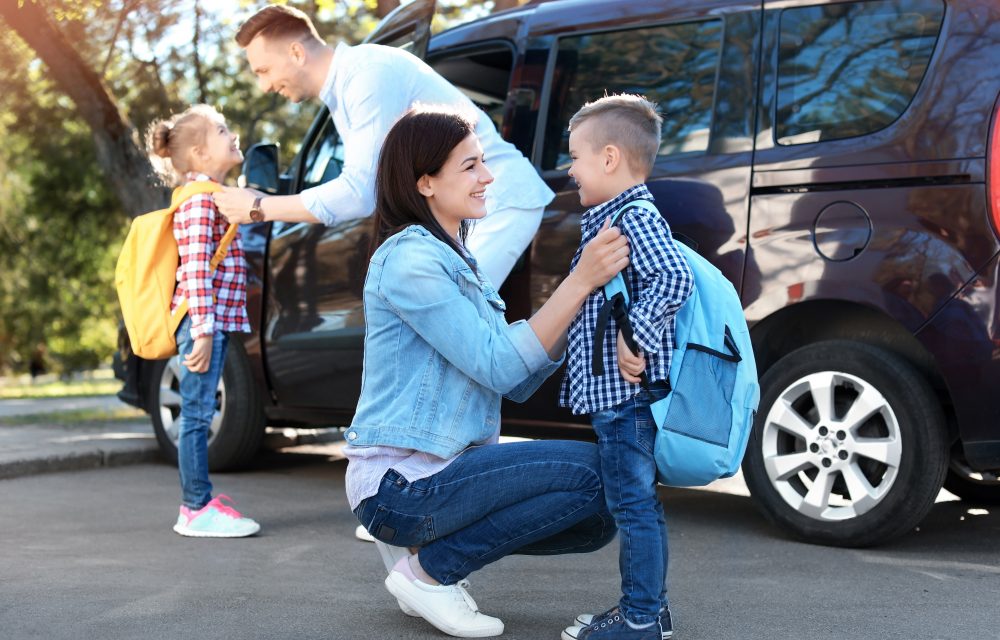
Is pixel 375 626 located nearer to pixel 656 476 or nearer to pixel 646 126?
pixel 656 476

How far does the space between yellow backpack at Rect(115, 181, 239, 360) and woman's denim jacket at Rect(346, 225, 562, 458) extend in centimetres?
189

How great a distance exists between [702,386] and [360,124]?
200 cm

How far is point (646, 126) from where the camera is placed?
3.23m

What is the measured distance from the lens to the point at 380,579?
4.16 m

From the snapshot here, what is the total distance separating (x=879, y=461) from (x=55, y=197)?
18.5m

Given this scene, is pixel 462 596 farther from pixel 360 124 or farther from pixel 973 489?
pixel 973 489

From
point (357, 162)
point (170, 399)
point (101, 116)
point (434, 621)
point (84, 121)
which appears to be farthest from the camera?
point (84, 121)

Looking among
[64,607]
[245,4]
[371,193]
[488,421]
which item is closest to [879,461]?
[488,421]

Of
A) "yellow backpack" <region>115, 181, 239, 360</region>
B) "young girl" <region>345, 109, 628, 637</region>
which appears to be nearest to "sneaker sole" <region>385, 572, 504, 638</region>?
"young girl" <region>345, 109, 628, 637</region>

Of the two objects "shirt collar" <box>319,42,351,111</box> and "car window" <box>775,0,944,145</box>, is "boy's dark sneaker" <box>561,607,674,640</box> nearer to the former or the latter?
"car window" <box>775,0,944,145</box>

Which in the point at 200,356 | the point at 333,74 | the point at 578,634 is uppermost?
the point at 333,74

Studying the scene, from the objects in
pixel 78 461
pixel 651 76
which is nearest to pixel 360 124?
pixel 651 76

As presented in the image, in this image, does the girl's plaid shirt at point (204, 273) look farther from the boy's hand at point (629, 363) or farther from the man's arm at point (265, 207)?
the boy's hand at point (629, 363)

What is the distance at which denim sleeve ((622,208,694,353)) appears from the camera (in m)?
3.06
